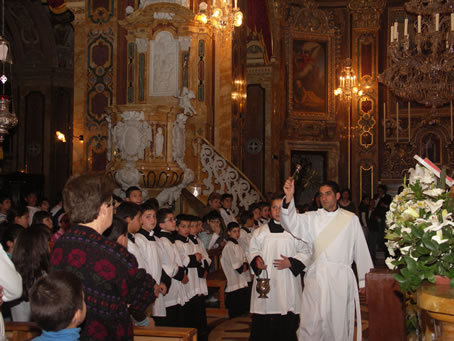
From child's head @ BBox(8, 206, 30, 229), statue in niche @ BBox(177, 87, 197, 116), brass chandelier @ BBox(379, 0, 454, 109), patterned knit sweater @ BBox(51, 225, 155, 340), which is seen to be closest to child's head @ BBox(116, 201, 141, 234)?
patterned knit sweater @ BBox(51, 225, 155, 340)

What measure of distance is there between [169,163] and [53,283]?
8370mm

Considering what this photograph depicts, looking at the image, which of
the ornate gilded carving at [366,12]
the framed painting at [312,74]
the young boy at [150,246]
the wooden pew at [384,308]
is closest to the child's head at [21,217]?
the young boy at [150,246]

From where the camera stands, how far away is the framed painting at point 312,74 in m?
23.2

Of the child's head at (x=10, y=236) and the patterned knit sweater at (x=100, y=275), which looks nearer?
the patterned knit sweater at (x=100, y=275)

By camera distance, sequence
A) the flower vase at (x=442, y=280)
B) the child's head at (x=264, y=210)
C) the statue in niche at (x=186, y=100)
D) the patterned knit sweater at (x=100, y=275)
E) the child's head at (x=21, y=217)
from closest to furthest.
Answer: the flower vase at (x=442, y=280) → the patterned knit sweater at (x=100, y=275) → the child's head at (x=21, y=217) → the child's head at (x=264, y=210) → the statue in niche at (x=186, y=100)

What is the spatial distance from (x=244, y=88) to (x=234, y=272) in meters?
7.88

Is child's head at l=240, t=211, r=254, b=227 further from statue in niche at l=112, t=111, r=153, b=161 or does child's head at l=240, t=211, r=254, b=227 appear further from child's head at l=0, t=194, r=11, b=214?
child's head at l=0, t=194, r=11, b=214

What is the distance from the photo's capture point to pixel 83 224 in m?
3.32

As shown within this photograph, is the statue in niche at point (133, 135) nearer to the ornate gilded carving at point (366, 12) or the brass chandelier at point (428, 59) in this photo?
the brass chandelier at point (428, 59)

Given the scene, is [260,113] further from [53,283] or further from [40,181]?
[53,283]

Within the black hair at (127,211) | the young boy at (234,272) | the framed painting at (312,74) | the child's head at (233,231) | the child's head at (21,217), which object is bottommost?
the young boy at (234,272)

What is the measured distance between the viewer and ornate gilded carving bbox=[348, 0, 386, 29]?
75.0ft

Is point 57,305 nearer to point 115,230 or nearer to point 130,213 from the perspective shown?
point 115,230

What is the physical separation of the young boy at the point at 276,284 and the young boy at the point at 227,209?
12.6 ft
